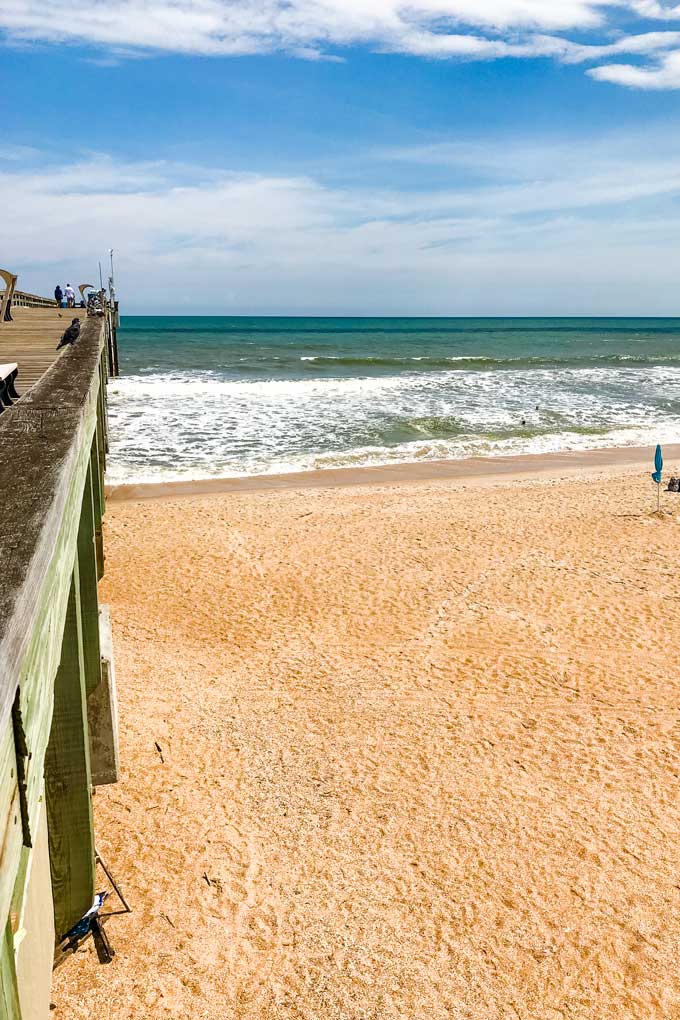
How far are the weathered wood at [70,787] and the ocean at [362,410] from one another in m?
15.6

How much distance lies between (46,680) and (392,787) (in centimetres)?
603

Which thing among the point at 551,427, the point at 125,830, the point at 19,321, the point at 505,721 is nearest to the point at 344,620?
the point at 505,721

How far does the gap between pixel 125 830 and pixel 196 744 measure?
1411mm

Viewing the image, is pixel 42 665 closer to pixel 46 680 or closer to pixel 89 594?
pixel 46 680

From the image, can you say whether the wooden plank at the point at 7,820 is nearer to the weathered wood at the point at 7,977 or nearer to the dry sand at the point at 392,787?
the weathered wood at the point at 7,977

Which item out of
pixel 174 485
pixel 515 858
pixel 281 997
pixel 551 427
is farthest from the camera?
pixel 551 427

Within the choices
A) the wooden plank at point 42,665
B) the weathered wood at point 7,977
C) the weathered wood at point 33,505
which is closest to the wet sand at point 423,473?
the weathered wood at point 33,505

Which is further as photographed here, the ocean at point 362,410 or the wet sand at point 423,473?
the ocean at point 362,410

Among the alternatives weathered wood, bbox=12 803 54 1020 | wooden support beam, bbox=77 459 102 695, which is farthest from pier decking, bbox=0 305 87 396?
weathered wood, bbox=12 803 54 1020

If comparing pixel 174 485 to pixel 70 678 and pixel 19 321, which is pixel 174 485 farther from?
pixel 70 678

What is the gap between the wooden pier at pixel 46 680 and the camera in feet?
4.70

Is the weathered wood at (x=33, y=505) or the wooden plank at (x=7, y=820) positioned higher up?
the weathered wood at (x=33, y=505)

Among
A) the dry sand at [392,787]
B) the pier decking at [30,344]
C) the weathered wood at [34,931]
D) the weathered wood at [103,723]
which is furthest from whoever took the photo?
the pier decking at [30,344]

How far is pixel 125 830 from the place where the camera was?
664cm
